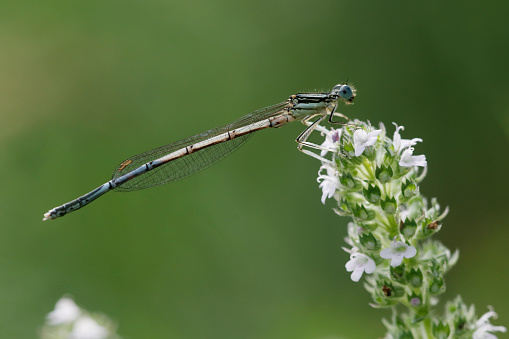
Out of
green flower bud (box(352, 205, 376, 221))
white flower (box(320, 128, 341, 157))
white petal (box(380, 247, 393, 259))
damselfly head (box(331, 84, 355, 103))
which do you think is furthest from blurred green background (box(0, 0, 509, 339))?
white petal (box(380, 247, 393, 259))

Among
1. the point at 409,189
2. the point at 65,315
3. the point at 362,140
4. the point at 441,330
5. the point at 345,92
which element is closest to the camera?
the point at 441,330

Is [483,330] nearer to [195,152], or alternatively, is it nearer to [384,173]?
[384,173]

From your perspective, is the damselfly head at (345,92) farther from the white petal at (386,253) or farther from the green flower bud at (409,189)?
the white petal at (386,253)

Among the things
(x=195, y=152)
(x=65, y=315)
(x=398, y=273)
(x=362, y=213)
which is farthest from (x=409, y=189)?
(x=195, y=152)

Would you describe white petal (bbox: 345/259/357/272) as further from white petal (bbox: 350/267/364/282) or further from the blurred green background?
the blurred green background

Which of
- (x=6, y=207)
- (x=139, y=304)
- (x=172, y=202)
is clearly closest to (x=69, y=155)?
(x=6, y=207)
